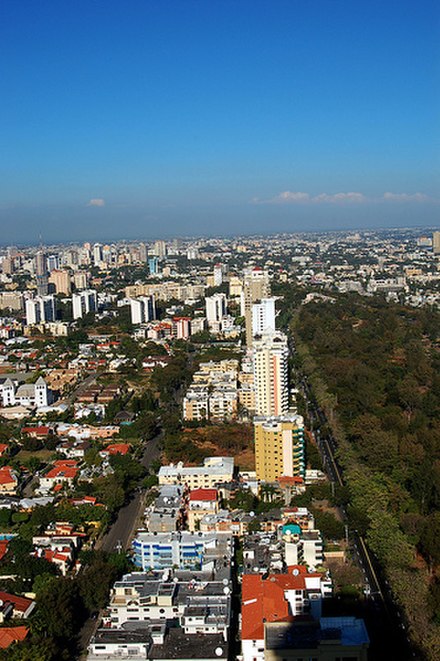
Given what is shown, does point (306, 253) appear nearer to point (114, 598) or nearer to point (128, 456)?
point (128, 456)

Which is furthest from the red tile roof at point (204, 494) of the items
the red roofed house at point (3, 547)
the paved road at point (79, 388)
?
the paved road at point (79, 388)

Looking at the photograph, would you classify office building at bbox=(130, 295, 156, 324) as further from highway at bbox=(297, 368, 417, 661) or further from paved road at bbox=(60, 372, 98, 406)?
highway at bbox=(297, 368, 417, 661)

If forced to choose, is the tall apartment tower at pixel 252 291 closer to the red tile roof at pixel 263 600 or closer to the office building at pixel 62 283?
the red tile roof at pixel 263 600

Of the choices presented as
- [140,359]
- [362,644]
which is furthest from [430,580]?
[140,359]

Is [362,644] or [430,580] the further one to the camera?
[430,580]

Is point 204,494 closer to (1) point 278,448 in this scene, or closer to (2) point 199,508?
(2) point 199,508

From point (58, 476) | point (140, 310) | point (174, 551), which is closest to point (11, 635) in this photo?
point (174, 551)
